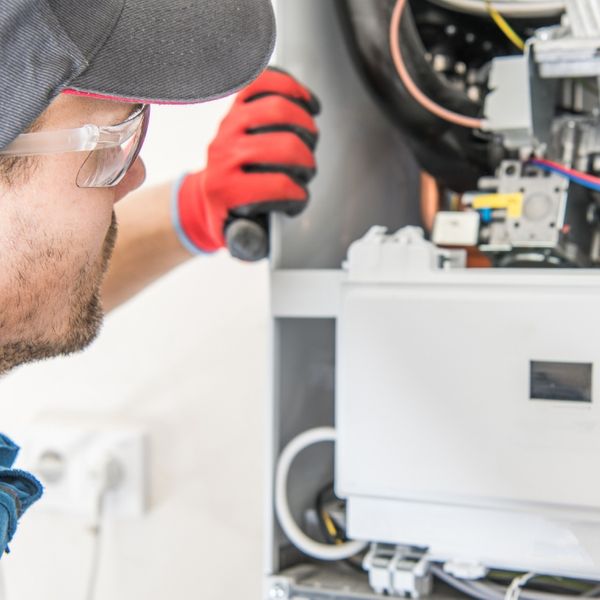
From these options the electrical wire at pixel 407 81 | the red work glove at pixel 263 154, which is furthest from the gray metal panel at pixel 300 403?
the electrical wire at pixel 407 81

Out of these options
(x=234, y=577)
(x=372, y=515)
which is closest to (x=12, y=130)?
(x=372, y=515)

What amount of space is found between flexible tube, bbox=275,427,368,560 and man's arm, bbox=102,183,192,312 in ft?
1.37

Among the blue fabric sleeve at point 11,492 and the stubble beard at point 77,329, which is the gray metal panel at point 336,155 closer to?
the stubble beard at point 77,329

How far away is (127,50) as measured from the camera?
0.60 meters

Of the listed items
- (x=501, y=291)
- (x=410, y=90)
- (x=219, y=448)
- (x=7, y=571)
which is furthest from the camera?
(x=7, y=571)

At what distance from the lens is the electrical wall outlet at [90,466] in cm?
130

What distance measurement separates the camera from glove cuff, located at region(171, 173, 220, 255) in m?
1.03

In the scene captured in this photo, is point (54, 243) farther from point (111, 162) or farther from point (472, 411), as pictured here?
point (472, 411)

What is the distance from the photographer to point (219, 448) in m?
1.29

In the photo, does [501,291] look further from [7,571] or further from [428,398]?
[7,571]

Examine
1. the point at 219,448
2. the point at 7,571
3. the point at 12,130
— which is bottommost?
the point at 7,571

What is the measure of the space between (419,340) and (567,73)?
28 cm

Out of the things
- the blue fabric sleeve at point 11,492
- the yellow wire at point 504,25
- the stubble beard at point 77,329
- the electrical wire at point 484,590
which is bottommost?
the electrical wire at point 484,590

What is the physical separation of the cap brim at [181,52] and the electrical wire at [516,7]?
28 centimetres
